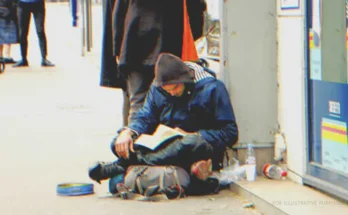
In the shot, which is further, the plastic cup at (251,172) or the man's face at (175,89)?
the plastic cup at (251,172)

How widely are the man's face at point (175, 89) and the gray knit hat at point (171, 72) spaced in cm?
Result: 5

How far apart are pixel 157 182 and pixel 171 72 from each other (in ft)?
2.27

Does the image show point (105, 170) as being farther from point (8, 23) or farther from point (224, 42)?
point (8, 23)

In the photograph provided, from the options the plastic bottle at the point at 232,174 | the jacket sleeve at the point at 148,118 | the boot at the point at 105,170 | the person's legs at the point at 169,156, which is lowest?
the plastic bottle at the point at 232,174

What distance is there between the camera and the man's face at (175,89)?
6.02 metres

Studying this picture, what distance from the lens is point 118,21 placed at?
6727 millimetres

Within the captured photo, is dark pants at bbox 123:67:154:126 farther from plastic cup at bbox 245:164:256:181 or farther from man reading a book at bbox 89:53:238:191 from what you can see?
plastic cup at bbox 245:164:256:181

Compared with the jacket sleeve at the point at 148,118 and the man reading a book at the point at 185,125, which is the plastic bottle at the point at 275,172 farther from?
the jacket sleeve at the point at 148,118

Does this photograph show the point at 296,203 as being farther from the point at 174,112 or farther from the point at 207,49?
the point at 207,49

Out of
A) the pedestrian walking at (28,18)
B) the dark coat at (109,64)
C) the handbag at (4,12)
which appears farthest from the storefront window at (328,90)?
the pedestrian walking at (28,18)

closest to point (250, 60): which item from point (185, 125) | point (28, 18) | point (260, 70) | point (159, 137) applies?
point (260, 70)

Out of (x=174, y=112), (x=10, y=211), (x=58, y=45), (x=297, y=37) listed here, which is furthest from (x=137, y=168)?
(x=58, y=45)

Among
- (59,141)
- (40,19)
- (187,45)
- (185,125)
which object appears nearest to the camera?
(185,125)

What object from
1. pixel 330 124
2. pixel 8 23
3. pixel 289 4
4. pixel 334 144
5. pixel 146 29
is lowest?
pixel 334 144
